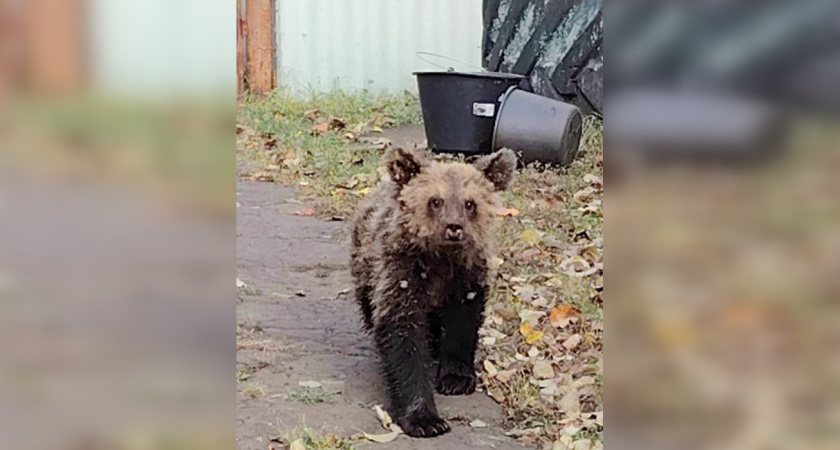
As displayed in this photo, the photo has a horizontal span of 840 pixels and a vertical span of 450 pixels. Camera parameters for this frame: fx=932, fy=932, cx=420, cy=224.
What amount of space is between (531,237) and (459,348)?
98 cm

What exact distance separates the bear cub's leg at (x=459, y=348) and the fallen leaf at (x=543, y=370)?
134 millimetres

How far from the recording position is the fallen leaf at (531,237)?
9.35 feet

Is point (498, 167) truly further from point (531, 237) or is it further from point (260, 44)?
point (260, 44)

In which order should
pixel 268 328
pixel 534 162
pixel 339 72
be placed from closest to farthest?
pixel 268 328 → pixel 534 162 → pixel 339 72

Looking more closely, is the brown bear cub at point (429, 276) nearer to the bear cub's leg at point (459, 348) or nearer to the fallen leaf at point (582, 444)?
the bear cub's leg at point (459, 348)

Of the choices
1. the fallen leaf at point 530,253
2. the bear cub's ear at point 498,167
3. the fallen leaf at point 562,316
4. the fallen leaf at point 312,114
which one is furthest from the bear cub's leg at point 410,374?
the fallen leaf at point 312,114

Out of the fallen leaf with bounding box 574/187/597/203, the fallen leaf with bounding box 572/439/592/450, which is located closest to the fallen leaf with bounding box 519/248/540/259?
the fallen leaf with bounding box 574/187/597/203
